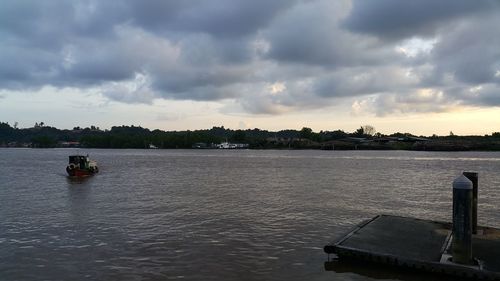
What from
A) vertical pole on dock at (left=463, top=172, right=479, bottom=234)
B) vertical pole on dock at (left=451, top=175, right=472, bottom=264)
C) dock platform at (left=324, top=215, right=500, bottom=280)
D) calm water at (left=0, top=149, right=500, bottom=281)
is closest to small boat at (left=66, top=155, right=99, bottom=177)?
calm water at (left=0, top=149, right=500, bottom=281)

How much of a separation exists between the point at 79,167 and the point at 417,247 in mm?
52827

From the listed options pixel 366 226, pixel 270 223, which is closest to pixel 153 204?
pixel 270 223

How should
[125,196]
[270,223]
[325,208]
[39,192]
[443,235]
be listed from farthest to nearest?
[39,192]
[125,196]
[325,208]
[270,223]
[443,235]

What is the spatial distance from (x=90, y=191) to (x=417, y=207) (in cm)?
2867

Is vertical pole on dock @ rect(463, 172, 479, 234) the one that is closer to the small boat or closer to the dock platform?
the dock platform

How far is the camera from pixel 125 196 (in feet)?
118

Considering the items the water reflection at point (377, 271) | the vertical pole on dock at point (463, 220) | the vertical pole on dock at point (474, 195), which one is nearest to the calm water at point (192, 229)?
the water reflection at point (377, 271)

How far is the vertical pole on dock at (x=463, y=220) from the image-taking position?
1252cm

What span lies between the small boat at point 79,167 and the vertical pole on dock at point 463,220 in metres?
53.3

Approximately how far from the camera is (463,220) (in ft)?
41.0

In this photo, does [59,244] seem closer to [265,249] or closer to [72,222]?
[72,222]

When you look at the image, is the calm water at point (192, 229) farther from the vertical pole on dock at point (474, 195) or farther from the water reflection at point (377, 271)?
the vertical pole on dock at point (474, 195)

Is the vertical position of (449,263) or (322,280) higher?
(449,263)

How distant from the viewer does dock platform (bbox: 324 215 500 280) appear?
Result: 1259 cm
